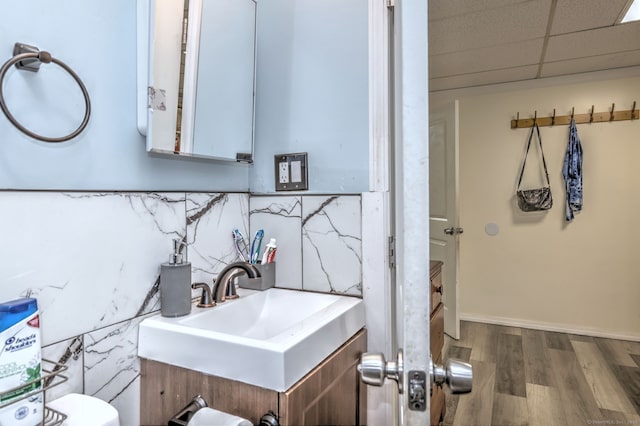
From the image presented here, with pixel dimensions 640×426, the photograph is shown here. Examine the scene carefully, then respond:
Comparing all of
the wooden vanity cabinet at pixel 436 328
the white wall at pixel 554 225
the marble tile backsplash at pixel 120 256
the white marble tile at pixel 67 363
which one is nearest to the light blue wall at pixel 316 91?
the marble tile backsplash at pixel 120 256

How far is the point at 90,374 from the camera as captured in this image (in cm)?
87

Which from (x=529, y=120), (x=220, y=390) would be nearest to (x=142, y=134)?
(x=220, y=390)

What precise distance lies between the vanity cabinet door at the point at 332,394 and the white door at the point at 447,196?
69.9 inches

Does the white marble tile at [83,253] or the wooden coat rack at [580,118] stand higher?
the wooden coat rack at [580,118]

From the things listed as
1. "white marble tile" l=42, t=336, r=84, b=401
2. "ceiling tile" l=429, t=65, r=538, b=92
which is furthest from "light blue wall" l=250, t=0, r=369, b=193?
"ceiling tile" l=429, t=65, r=538, b=92

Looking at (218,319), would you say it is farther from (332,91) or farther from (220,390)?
(332,91)

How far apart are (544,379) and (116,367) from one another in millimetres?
2425

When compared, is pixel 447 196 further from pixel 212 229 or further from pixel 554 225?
pixel 212 229

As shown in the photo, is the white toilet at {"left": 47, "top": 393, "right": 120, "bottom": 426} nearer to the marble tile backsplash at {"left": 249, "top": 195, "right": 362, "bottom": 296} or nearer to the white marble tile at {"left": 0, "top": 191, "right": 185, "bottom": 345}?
the white marble tile at {"left": 0, "top": 191, "right": 185, "bottom": 345}

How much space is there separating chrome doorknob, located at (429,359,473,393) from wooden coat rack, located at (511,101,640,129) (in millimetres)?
3193

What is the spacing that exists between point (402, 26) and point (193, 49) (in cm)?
80

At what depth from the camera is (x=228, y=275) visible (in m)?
1.14

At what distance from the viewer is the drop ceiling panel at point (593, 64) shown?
8.71 ft

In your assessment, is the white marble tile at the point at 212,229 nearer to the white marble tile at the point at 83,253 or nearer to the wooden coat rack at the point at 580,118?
the white marble tile at the point at 83,253
